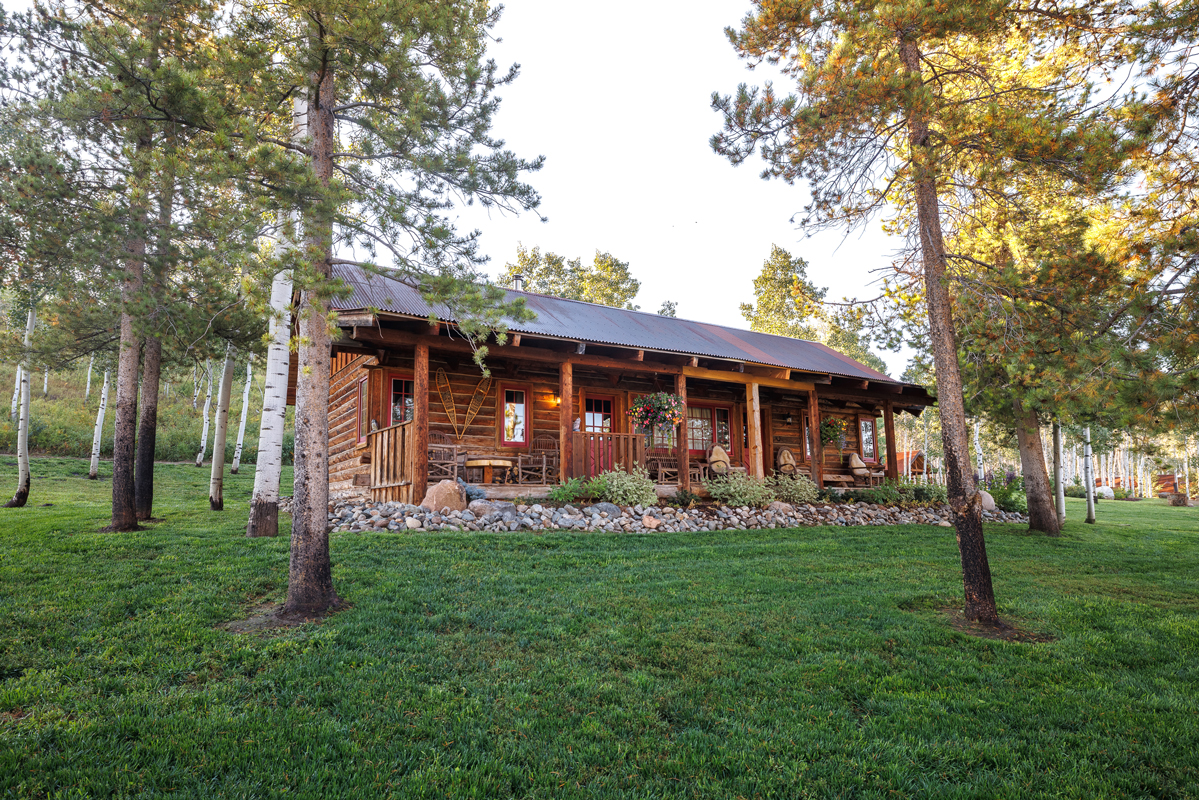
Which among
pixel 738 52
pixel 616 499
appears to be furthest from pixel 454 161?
pixel 616 499

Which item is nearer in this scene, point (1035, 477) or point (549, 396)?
point (1035, 477)

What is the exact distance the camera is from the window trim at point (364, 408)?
12941 millimetres

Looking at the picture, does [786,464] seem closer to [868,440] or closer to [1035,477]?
[1035,477]

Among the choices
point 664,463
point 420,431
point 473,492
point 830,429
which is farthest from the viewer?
point 830,429

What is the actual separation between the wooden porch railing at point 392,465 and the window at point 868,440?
14665 millimetres

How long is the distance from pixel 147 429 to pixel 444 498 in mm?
5101

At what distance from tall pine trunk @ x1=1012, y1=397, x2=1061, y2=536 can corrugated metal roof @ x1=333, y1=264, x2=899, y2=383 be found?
352 cm

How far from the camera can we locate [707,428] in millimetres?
16641

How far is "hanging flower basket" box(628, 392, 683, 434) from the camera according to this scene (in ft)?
40.8

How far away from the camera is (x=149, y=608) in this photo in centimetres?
484

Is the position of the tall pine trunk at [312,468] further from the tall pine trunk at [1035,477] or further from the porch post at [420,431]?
the tall pine trunk at [1035,477]

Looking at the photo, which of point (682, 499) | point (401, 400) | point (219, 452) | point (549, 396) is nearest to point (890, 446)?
point (682, 499)

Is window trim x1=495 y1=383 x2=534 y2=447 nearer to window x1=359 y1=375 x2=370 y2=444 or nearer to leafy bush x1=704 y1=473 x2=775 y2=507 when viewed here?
window x1=359 y1=375 x2=370 y2=444

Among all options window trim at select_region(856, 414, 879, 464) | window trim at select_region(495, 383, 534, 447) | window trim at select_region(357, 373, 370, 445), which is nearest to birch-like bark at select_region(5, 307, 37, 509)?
window trim at select_region(357, 373, 370, 445)
